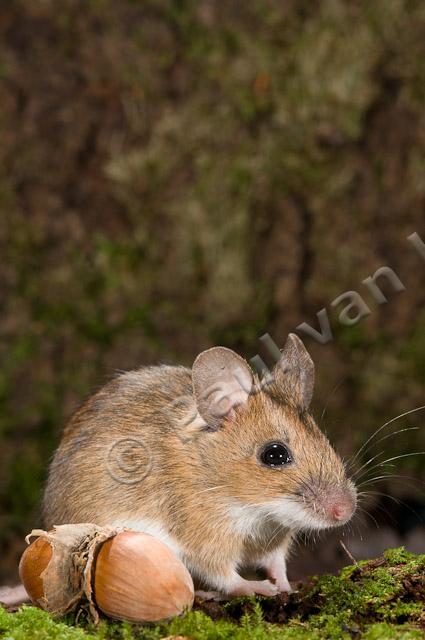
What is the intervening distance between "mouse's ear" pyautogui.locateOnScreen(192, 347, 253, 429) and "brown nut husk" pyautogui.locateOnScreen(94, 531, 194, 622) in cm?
78

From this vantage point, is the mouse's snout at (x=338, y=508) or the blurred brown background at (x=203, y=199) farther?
the blurred brown background at (x=203, y=199)

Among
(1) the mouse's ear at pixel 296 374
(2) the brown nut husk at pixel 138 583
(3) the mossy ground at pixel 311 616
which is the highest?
(1) the mouse's ear at pixel 296 374

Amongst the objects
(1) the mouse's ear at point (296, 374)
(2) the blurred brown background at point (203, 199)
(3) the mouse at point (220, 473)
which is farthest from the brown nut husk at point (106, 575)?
(2) the blurred brown background at point (203, 199)

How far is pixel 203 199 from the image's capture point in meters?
7.34

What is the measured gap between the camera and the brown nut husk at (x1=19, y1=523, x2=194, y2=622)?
329 cm

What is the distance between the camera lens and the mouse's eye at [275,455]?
3912mm

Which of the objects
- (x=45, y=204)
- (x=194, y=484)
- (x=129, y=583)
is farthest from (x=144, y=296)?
(x=129, y=583)

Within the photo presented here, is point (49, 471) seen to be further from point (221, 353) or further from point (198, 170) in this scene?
point (198, 170)

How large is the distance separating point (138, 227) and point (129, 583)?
14.5 ft

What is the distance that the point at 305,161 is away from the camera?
7.37m

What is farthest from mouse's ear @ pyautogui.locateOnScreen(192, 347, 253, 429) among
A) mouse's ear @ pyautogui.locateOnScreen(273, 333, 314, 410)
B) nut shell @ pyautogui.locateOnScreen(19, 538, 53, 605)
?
nut shell @ pyautogui.locateOnScreen(19, 538, 53, 605)

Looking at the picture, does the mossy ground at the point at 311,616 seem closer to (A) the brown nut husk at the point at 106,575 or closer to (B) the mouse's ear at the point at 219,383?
(A) the brown nut husk at the point at 106,575

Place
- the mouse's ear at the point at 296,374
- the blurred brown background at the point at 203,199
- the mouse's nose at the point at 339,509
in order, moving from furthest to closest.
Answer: the blurred brown background at the point at 203,199 → the mouse's ear at the point at 296,374 → the mouse's nose at the point at 339,509

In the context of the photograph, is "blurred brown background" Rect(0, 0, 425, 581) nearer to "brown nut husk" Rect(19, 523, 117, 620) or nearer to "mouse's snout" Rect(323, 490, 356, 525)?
"mouse's snout" Rect(323, 490, 356, 525)
